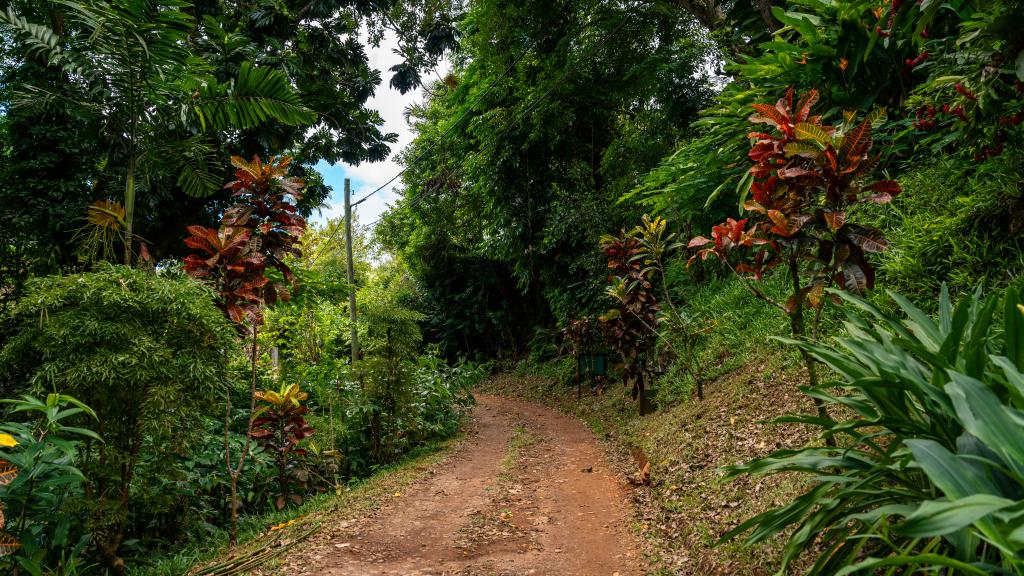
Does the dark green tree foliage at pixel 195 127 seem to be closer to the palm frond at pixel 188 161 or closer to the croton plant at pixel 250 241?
the palm frond at pixel 188 161

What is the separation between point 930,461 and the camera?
4.29 ft

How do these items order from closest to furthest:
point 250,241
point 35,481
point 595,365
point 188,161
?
1. point 35,481
2. point 250,241
3. point 188,161
4. point 595,365

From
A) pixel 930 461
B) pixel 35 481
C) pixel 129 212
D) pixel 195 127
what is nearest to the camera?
pixel 930 461

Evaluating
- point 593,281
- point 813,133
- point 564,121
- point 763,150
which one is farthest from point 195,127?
point 564,121

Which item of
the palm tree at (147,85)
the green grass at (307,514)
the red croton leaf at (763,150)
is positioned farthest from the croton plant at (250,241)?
the red croton leaf at (763,150)

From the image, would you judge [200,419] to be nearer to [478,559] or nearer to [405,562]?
[405,562]

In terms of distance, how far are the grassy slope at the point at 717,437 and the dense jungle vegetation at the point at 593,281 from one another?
0.07m

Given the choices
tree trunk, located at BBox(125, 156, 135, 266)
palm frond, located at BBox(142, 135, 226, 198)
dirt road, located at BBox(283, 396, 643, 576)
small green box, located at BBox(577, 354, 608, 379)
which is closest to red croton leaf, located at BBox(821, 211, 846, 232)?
dirt road, located at BBox(283, 396, 643, 576)

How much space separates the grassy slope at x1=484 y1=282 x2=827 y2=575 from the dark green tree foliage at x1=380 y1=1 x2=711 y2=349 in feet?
12.7

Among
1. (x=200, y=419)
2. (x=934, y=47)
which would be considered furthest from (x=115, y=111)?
(x=934, y=47)

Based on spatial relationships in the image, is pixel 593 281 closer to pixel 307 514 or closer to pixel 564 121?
pixel 564 121

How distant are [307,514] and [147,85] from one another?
374cm

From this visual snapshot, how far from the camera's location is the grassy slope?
3.21 meters

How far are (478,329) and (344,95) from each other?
1016 centimetres
